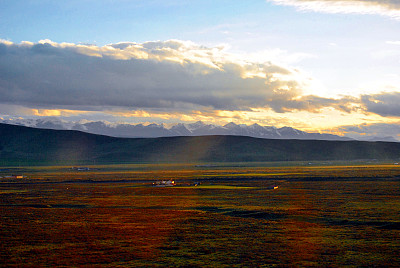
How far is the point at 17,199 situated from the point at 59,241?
98.4 ft

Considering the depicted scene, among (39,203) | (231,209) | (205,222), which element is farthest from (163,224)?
(39,203)

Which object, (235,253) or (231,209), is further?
(231,209)

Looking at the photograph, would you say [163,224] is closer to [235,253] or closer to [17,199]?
[235,253]

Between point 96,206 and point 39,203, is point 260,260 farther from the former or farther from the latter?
point 39,203

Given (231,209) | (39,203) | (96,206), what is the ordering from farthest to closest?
(39,203), (96,206), (231,209)

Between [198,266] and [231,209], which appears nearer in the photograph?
[198,266]

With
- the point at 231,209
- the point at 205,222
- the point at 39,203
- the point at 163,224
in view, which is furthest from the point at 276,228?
the point at 39,203

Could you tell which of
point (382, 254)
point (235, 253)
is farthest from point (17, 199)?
point (382, 254)

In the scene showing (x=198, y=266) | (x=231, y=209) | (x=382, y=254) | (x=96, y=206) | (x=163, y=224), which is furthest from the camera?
(x=96, y=206)

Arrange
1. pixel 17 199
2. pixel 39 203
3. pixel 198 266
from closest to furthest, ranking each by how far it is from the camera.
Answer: pixel 198 266, pixel 39 203, pixel 17 199

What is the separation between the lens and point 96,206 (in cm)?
4928

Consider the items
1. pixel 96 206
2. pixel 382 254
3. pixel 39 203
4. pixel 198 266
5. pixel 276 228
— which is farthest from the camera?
pixel 39 203

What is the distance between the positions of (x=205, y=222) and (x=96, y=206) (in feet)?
52.9

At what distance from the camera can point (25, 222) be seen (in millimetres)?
38062
